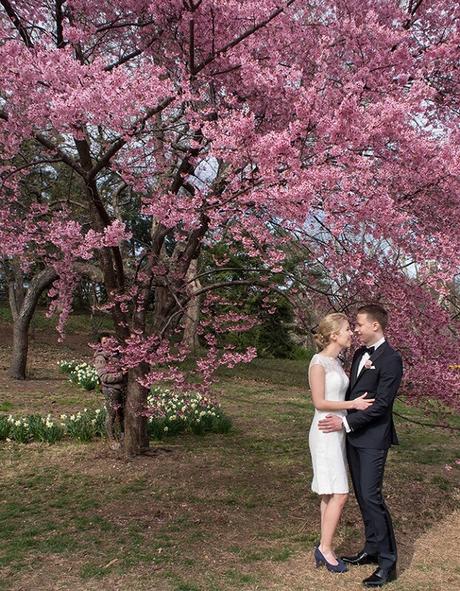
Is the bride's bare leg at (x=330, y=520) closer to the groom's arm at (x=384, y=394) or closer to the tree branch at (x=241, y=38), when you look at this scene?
the groom's arm at (x=384, y=394)

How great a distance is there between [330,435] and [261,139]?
2.04 m

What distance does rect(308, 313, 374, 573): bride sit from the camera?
12.0 ft

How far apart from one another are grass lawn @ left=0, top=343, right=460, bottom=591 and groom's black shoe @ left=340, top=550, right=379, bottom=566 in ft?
0.17

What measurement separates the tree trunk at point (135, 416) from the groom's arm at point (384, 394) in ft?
9.80

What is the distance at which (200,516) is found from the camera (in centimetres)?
490

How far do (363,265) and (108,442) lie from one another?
12.8ft

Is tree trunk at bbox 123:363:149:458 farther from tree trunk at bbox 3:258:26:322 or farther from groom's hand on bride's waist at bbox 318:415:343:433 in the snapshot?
tree trunk at bbox 3:258:26:322

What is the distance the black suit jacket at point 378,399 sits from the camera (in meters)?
3.54

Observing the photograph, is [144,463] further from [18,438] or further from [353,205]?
[353,205]

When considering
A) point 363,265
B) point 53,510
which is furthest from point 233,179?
point 53,510

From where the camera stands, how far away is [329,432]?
3.67m

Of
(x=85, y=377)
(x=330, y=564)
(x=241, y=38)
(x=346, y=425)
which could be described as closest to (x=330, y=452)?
(x=346, y=425)

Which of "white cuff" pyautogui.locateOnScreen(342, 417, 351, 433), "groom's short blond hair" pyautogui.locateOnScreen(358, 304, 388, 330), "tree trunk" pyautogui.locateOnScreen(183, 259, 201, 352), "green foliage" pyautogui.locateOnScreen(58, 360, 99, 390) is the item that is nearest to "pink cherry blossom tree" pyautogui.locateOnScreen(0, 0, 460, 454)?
"tree trunk" pyautogui.locateOnScreen(183, 259, 201, 352)

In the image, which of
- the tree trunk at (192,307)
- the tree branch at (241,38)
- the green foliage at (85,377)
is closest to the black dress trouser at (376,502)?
the tree trunk at (192,307)
